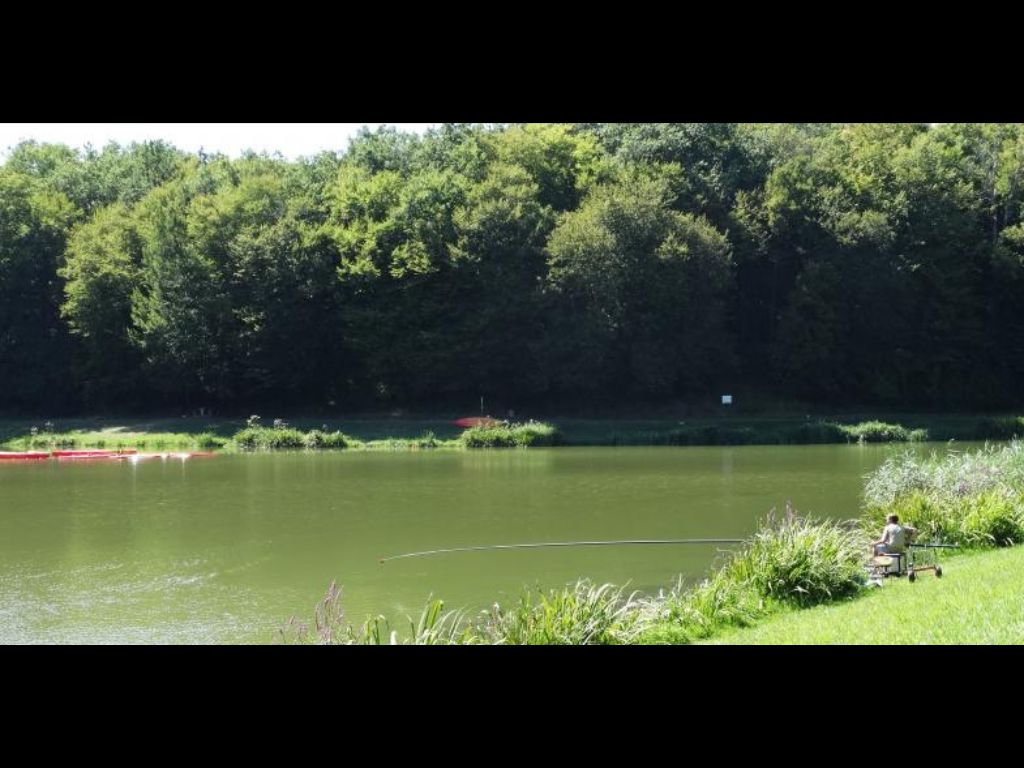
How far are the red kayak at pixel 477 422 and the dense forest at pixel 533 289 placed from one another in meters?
4.88

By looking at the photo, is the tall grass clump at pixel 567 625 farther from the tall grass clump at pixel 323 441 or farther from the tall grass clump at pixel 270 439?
the tall grass clump at pixel 270 439

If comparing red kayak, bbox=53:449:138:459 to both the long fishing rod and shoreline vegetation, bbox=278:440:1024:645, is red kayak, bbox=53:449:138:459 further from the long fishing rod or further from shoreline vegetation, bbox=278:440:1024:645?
shoreline vegetation, bbox=278:440:1024:645

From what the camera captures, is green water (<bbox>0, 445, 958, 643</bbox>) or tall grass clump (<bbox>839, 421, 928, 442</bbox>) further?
tall grass clump (<bbox>839, 421, 928, 442</bbox>)

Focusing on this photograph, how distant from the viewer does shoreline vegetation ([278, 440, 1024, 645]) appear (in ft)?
32.0

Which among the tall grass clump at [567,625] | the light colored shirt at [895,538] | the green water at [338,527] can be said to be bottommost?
the green water at [338,527]

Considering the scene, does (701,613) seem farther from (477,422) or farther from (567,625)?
(477,422)

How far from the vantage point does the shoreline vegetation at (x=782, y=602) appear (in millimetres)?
9748

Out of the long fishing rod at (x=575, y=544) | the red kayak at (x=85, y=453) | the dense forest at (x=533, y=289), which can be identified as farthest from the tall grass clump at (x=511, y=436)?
the long fishing rod at (x=575, y=544)

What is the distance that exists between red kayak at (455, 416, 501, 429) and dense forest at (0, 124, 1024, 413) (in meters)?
4.88

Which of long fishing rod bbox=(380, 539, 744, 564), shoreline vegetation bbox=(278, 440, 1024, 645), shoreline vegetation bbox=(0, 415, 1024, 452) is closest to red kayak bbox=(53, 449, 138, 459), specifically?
shoreline vegetation bbox=(0, 415, 1024, 452)

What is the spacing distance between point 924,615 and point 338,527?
14825 mm

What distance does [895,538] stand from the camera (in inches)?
519
